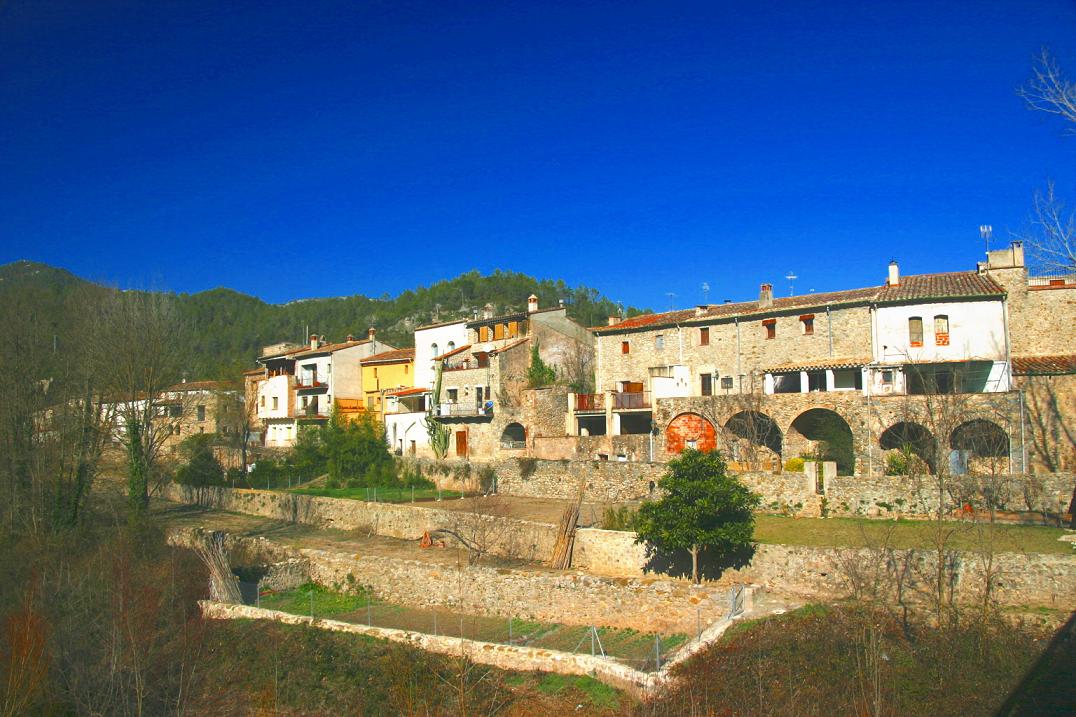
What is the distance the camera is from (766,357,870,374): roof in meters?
31.8

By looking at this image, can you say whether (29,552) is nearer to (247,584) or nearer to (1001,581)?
(247,584)

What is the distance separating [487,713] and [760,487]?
14.4m

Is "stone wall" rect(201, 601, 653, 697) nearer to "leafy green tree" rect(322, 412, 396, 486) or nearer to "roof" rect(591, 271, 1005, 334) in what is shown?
"leafy green tree" rect(322, 412, 396, 486)

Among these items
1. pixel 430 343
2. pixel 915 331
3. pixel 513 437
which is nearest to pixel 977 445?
pixel 915 331

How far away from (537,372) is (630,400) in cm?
713

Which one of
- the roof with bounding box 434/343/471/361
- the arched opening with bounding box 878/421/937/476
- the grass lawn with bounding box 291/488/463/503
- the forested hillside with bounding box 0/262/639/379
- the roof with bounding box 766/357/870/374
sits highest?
the forested hillside with bounding box 0/262/639/379

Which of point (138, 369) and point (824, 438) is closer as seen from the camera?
point (824, 438)

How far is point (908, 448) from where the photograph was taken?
27312 mm

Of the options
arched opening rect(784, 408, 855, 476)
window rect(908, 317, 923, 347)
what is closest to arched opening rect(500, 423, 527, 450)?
arched opening rect(784, 408, 855, 476)

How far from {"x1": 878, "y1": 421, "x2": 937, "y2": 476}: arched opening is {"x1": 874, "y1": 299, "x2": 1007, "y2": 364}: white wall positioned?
13.4 feet

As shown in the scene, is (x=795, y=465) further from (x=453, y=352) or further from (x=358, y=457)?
(x=358, y=457)

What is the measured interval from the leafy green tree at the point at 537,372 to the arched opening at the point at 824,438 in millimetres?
14551

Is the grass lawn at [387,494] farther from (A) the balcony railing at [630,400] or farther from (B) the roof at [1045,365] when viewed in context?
(B) the roof at [1045,365]

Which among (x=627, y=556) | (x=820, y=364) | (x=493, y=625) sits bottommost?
(x=493, y=625)
